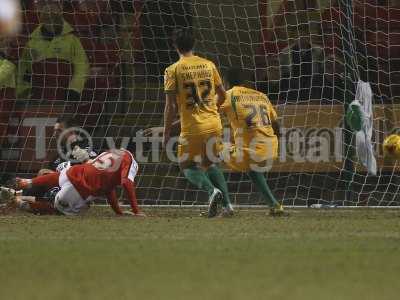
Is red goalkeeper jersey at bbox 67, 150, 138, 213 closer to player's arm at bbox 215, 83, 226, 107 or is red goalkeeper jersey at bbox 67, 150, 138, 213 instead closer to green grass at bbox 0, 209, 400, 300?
green grass at bbox 0, 209, 400, 300

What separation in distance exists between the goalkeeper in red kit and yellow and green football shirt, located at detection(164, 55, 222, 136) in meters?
0.67

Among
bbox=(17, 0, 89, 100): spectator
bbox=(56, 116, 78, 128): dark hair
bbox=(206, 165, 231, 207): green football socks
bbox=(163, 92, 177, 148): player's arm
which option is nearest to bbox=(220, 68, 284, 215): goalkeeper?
bbox=(206, 165, 231, 207): green football socks

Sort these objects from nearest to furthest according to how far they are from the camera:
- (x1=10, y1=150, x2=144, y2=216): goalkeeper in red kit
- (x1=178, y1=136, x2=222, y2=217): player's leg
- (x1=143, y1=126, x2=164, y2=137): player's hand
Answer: (x1=178, y1=136, x2=222, y2=217): player's leg < (x1=10, y1=150, x2=144, y2=216): goalkeeper in red kit < (x1=143, y1=126, x2=164, y2=137): player's hand

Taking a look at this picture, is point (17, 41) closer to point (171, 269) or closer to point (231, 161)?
point (231, 161)

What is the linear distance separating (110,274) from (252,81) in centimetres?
725

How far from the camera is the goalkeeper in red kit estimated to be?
36.5 feet

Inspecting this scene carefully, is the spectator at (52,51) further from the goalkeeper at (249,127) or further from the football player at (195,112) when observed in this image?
the football player at (195,112)

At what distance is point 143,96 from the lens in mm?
13523

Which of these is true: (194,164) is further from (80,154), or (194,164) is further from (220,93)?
(80,154)

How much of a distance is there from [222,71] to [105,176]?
3.20 metres

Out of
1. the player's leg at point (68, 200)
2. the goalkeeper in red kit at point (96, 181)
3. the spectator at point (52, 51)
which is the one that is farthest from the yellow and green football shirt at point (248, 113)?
the spectator at point (52, 51)

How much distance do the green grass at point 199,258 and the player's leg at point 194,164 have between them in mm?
404

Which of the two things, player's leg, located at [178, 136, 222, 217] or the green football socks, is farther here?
the green football socks

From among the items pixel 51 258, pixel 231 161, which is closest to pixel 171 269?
pixel 51 258
